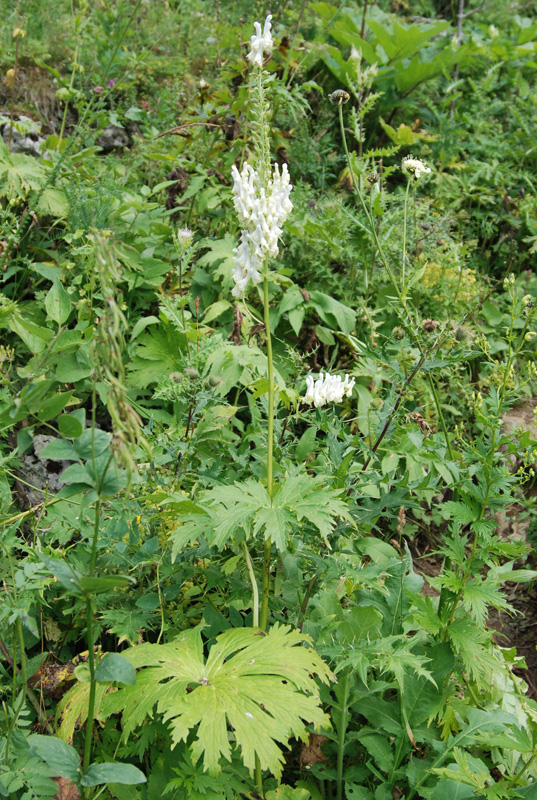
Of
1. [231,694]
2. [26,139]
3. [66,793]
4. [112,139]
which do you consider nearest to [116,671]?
[231,694]

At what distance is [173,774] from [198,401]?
3.72ft

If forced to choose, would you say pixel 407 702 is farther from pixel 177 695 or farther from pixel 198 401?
pixel 198 401

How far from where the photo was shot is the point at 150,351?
2.99 metres

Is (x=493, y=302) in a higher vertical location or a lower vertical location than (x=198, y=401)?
lower

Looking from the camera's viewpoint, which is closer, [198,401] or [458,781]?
[458,781]

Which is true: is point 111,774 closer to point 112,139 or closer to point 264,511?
point 264,511

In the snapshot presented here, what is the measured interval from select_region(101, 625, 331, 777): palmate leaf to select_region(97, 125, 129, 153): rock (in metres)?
3.84

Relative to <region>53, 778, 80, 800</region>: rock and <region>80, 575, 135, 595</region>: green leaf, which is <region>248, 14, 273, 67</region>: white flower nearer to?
<region>80, 575, 135, 595</region>: green leaf

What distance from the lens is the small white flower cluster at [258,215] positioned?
5.57 feet

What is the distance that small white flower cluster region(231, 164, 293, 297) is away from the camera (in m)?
1.70

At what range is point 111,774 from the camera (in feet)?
4.25

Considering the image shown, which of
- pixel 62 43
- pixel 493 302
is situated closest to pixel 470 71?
pixel 493 302

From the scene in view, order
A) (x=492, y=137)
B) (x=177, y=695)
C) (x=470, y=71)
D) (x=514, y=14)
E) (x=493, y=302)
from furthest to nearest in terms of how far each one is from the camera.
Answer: (x=514, y=14), (x=470, y=71), (x=492, y=137), (x=493, y=302), (x=177, y=695)

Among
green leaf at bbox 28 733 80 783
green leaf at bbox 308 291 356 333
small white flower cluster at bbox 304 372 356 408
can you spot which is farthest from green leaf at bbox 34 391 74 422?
green leaf at bbox 308 291 356 333
